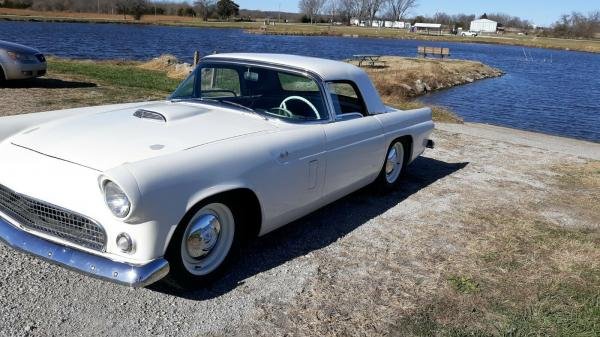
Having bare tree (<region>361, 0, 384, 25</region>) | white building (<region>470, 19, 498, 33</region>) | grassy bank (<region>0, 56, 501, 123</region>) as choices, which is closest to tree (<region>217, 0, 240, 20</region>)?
bare tree (<region>361, 0, 384, 25</region>)

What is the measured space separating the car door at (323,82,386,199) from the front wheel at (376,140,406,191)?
0.95ft

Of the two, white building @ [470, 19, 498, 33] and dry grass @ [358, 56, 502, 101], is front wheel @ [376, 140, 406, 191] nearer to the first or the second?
dry grass @ [358, 56, 502, 101]

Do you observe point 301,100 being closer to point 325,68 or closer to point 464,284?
point 325,68

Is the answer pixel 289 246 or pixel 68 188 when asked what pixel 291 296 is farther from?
pixel 68 188

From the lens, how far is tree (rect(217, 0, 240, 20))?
410 feet

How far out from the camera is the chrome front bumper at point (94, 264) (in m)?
2.69

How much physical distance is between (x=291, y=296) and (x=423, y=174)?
362 centimetres

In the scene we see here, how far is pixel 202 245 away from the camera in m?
3.16

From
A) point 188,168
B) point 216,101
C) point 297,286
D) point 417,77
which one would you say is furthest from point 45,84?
point 417,77

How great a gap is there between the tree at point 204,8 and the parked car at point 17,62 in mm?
115994

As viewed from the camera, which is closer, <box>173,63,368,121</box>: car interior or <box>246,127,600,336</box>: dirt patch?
<box>246,127,600,336</box>: dirt patch

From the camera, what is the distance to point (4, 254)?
3.45 m

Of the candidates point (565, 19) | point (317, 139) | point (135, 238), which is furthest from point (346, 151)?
point (565, 19)

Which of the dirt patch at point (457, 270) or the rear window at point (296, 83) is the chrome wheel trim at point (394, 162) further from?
the rear window at point (296, 83)
